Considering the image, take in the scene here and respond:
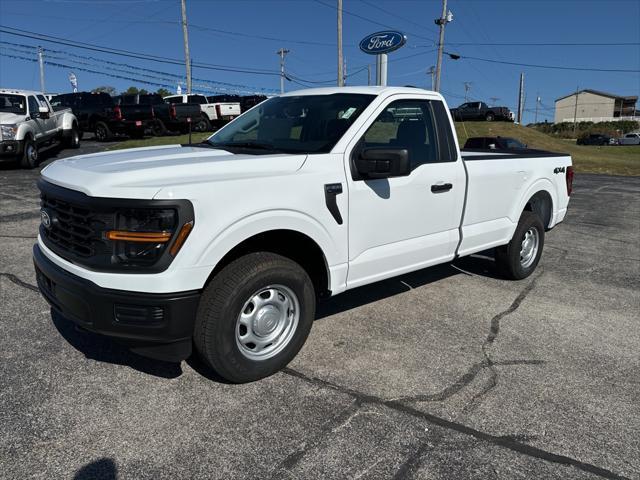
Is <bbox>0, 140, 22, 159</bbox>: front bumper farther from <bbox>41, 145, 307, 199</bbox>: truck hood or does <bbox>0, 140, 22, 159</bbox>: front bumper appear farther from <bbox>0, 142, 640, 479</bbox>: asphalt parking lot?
<bbox>41, 145, 307, 199</bbox>: truck hood

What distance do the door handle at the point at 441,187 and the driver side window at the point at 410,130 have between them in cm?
22

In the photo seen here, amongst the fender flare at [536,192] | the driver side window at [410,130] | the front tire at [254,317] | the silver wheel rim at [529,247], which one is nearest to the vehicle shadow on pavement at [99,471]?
the front tire at [254,317]

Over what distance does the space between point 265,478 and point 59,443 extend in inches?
44.1

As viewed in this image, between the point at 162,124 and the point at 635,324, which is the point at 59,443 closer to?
the point at 635,324

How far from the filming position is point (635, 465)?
265 cm

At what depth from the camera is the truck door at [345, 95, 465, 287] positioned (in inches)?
148

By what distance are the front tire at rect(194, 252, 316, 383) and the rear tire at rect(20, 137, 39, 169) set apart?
1221 cm

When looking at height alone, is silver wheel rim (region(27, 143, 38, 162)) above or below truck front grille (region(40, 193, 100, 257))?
above

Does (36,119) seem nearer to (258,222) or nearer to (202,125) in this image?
(202,125)

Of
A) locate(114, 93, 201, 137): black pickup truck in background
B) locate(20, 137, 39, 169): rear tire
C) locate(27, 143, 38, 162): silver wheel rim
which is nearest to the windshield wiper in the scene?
locate(20, 137, 39, 169): rear tire

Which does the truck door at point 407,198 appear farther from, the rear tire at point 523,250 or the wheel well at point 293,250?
the rear tire at point 523,250

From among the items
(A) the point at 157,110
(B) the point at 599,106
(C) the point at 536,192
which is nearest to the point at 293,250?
(C) the point at 536,192

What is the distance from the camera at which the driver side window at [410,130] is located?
418 cm

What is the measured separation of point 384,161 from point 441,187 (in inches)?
41.4
